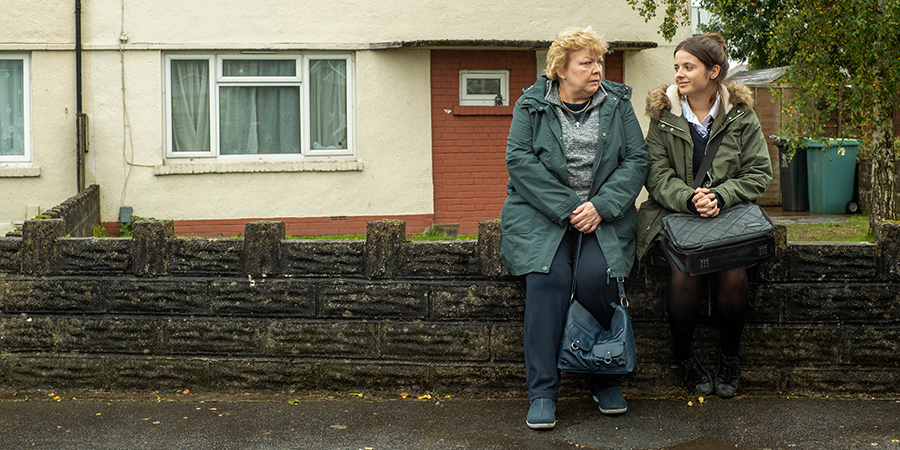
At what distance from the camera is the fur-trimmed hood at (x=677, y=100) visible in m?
5.11

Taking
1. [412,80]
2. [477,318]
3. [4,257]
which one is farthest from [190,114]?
[477,318]

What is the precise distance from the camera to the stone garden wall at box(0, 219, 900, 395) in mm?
5262

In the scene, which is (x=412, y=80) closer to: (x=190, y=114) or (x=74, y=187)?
(x=190, y=114)

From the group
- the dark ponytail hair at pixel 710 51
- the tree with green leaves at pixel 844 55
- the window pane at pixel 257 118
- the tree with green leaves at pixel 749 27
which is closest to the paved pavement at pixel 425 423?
the dark ponytail hair at pixel 710 51

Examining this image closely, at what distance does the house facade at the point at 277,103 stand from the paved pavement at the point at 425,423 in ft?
23.4

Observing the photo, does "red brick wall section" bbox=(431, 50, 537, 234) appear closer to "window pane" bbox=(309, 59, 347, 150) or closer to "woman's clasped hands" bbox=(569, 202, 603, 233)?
"window pane" bbox=(309, 59, 347, 150)

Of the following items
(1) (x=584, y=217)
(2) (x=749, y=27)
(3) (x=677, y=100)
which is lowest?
(1) (x=584, y=217)

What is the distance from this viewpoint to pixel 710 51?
16.6 feet

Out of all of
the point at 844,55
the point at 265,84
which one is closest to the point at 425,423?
the point at 844,55

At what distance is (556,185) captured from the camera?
16.0 feet

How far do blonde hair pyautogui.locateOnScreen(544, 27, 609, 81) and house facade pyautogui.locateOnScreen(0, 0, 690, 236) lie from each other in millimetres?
7239

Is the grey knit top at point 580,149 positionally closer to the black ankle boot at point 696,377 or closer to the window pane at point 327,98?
the black ankle boot at point 696,377

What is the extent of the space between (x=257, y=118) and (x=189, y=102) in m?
0.87

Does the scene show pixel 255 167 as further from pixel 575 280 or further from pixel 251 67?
pixel 575 280
